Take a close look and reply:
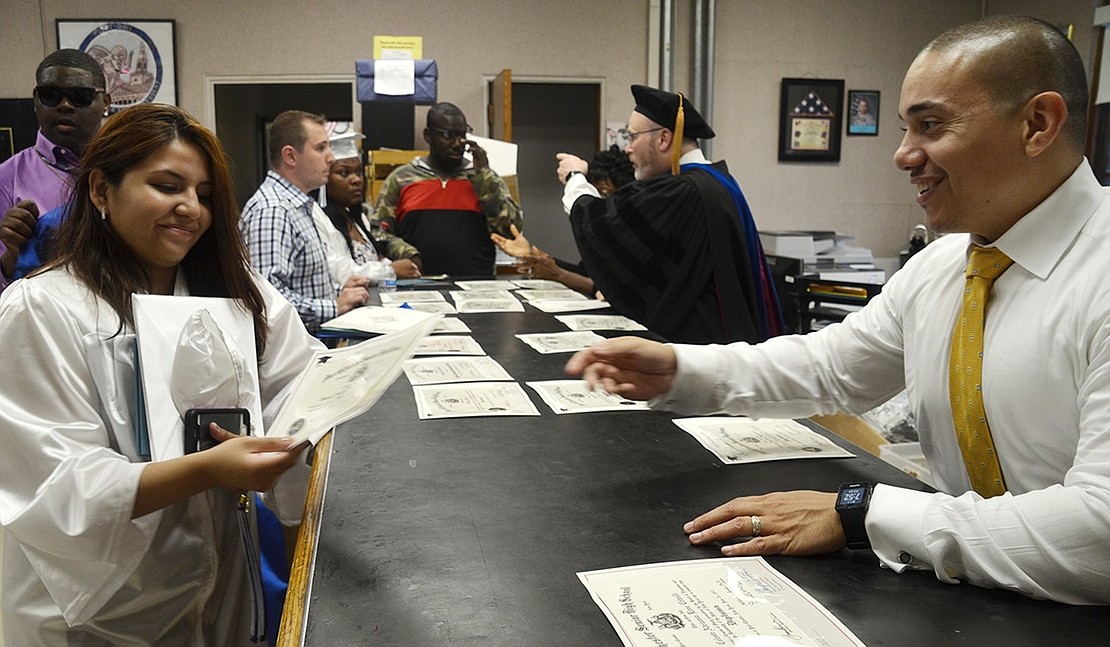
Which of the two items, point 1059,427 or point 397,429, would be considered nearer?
point 1059,427

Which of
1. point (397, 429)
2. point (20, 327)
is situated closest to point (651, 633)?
point (397, 429)

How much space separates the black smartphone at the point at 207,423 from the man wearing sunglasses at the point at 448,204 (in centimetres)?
319

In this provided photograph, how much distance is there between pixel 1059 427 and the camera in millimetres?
1083

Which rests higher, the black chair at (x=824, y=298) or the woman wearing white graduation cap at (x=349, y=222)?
the woman wearing white graduation cap at (x=349, y=222)

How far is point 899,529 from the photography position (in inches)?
39.9

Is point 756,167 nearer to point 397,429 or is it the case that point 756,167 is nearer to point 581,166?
point 581,166

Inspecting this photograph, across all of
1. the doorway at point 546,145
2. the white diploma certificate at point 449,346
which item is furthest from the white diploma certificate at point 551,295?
the doorway at point 546,145

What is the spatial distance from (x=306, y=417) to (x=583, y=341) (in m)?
1.36

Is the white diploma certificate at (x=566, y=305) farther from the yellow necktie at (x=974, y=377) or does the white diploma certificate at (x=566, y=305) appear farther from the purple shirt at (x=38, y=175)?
the yellow necktie at (x=974, y=377)

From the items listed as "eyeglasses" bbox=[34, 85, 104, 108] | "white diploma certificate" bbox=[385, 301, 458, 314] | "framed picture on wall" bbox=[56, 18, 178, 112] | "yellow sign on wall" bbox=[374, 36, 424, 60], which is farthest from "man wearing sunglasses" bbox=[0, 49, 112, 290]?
"framed picture on wall" bbox=[56, 18, 178, 112]

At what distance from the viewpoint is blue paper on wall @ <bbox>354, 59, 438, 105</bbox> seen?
5.09 metres

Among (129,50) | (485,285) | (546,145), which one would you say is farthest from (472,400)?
(546,145)

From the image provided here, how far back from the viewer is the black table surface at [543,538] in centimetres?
88

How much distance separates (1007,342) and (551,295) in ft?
8.03
